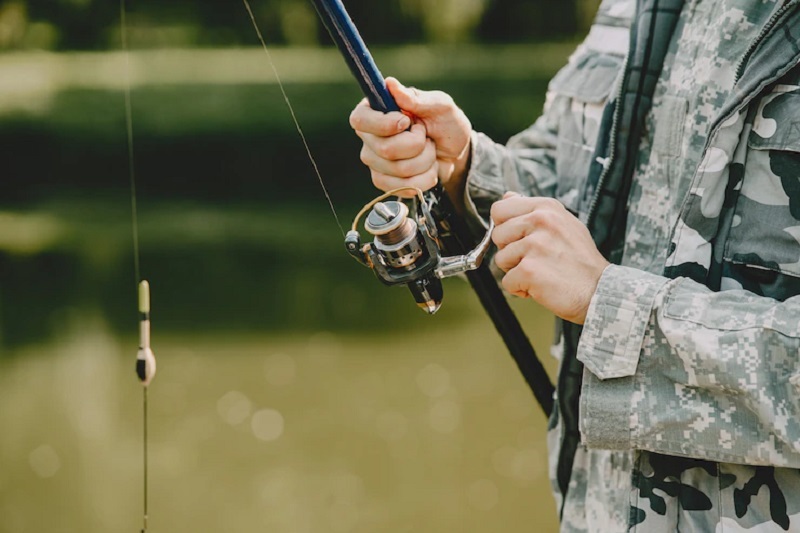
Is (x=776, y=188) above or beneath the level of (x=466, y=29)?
above

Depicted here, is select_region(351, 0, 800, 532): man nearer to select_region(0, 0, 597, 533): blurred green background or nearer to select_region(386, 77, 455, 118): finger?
select_region(386, 77, 455, 118): finger

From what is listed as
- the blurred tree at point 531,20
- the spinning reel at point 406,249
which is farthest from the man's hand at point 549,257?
the blurred tree at point 531,20

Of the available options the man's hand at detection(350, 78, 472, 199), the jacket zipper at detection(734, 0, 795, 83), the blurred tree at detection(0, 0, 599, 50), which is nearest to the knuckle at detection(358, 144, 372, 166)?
the man's hand at detection(350, 78, 472, 199)

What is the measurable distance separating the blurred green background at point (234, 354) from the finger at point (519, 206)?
0.98 metres

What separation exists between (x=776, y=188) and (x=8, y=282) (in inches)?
294

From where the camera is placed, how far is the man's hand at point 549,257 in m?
1.35

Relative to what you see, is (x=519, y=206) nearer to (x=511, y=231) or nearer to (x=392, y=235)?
(x=511, y=231)

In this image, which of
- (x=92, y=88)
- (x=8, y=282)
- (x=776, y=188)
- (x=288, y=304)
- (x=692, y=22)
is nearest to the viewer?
(x=776, y=188)

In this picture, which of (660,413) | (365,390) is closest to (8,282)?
(365,390)

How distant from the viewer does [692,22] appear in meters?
1.45

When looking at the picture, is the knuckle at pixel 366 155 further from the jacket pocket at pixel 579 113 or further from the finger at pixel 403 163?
the jacket pocket at pixel 579 113

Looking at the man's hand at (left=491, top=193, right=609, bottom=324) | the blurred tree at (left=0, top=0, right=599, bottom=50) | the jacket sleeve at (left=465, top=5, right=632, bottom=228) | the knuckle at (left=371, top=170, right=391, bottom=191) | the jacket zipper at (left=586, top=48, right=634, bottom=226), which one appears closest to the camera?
the man's hand at (left=491, top=193, right=609, bottom=324)

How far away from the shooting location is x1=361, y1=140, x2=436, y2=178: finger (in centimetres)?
159

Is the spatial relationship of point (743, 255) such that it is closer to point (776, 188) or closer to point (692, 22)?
point (776, 188)
